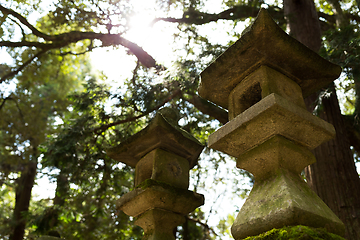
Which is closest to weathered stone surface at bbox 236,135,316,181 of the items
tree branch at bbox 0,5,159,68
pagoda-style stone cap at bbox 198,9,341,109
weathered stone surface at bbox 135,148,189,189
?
pagoda-style stone cap at bbox 198,9,341,109

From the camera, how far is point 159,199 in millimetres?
2762

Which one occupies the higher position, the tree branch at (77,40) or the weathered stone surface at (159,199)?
the tree branch at (77,40)

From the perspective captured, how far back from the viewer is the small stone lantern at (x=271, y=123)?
71.1 inches

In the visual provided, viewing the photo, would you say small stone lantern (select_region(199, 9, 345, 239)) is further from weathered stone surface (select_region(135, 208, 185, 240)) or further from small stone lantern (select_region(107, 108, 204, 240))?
weathered stone surface (select_region(135, 208, 185, 240))

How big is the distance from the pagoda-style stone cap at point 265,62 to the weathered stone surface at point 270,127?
504 mm

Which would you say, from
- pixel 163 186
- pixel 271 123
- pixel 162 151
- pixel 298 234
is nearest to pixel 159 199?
pixel 163 186

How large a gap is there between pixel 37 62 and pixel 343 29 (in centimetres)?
679

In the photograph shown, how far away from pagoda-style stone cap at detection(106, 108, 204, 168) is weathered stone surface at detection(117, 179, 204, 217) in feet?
1.63

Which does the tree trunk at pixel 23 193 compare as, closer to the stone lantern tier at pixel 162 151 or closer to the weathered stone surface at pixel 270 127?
the stone lantern tier at pixel 162 151

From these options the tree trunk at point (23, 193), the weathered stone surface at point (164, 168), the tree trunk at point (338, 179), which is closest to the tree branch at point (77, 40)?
the weathered stone surface at point (164, 168)

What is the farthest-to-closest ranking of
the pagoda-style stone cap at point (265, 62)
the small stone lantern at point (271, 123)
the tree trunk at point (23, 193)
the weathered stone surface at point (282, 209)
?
the tree trunk at point (23, 193) < the pagoda-style stone cap at point (265, 62) < the small stone lantern at point (271, 123) < the weathered stone surface at point (282, 209)

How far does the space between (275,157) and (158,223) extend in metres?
1.34

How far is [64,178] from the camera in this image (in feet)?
20.3

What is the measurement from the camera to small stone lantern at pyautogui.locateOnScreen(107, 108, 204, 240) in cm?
278
